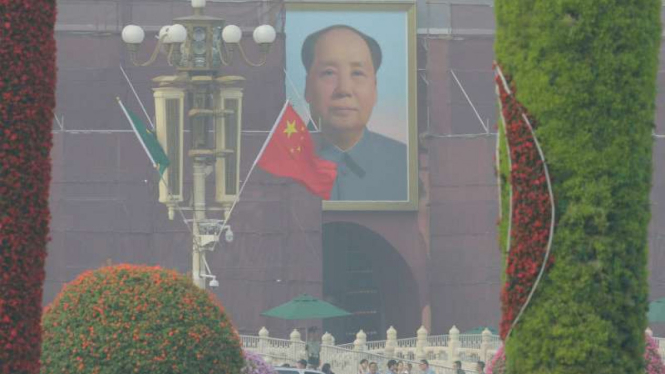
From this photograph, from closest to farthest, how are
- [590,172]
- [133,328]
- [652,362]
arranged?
[590,172]
[133,328]
[652,362]

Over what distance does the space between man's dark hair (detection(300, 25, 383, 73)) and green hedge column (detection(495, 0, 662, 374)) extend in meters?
28.6

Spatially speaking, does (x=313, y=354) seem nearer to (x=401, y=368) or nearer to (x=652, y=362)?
(x=401, y=368)

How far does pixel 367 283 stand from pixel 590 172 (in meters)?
30.1

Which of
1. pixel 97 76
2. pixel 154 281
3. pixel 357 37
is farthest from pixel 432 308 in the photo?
pixel 154 281

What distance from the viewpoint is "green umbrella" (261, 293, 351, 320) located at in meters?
34.7

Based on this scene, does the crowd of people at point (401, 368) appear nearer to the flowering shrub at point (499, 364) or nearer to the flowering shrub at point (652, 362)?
the flowering shrub at point (652, 362)

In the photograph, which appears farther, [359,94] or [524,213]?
[359,94]

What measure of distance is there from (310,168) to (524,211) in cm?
1817

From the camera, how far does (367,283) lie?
140 feet

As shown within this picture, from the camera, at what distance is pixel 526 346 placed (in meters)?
13.1

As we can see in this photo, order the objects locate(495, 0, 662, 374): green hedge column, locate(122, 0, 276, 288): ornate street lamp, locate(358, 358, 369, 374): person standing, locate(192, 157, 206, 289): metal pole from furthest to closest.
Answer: locate(358, 358, 369, 374): person standing → locate(122, 0, 276, 288): ornate street lamp → locate(192, 157, 206, 289): metal pole → locate(495, 0, 662, 374): green hedge column

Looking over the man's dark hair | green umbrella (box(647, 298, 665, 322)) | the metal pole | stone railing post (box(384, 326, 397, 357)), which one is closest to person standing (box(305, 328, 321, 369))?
stone railing post (box(384, 326, 397, 357))

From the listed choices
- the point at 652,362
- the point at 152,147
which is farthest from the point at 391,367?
the point at 652,362

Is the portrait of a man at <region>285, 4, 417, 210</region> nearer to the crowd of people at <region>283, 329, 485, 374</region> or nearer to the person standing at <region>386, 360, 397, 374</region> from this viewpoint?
the crowd of people at <region>283, 329, 485, 374</region>
